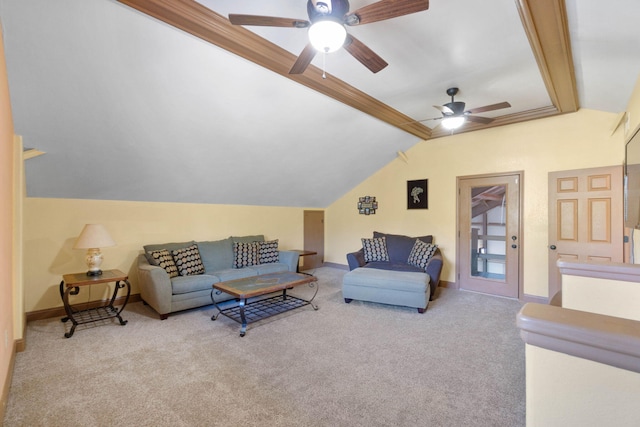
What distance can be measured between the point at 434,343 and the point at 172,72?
Answer: 11.3ft

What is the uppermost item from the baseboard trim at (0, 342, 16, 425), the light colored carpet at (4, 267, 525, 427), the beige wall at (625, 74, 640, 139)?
the beige wall at (625, 74, 640, 139)

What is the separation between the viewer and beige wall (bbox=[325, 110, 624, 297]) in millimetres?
3883

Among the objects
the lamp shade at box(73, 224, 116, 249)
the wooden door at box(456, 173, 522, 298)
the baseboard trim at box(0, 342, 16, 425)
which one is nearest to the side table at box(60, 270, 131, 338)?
the lamp shade at box(73, 224, 116, 249)

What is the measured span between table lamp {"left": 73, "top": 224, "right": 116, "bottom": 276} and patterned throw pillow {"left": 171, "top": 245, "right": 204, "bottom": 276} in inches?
32.6

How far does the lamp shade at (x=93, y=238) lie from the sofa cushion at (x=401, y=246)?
4.04 m

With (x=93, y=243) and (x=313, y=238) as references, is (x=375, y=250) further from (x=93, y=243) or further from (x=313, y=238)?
(x=93, y=243)

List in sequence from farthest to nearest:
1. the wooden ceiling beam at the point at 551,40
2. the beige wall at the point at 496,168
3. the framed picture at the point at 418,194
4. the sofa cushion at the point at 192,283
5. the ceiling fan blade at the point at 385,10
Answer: the framed picture at the point at 418,194
the beige wall at the point at 496,168
the sofa cushion at the point at 192,283
the wooden ceiling beam at the point at 551,40
the ceiling fan blade at the point at 385,10

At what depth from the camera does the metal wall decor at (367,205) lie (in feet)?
20.1

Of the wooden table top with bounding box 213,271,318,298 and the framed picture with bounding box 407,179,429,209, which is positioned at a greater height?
the framed picture with bounding box 407,179,429,209

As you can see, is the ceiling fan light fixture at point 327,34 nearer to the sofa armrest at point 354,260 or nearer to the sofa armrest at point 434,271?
the sofa armrest at point 434,271

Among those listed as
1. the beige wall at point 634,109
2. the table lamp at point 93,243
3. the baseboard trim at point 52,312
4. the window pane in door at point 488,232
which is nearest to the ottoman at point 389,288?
the window pane in door at point 488,232

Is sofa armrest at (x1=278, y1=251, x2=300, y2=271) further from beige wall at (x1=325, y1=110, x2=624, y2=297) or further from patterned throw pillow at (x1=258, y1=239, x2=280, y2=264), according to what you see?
beige wall at (x1=325, y1=110, x2=624, y2=297)

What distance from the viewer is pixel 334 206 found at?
686 cm

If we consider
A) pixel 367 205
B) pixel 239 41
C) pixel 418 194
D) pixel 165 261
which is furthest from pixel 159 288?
pixel 418 194
